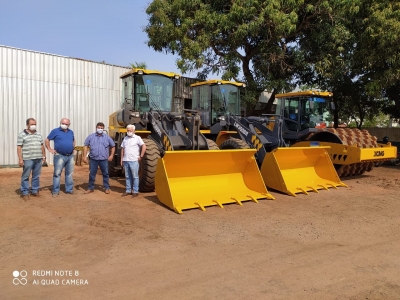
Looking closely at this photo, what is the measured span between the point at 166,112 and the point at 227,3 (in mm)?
7669

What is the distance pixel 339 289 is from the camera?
3.40 m

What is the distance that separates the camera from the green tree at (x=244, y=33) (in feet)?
44.1

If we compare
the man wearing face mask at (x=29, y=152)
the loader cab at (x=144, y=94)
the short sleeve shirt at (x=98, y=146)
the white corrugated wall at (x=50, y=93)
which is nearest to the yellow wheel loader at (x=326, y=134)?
the loader cab at (x=144, y=94)

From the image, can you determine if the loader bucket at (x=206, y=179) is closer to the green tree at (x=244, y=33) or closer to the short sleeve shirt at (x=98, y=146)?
the short sleeve shirt at (x=98, y=146)

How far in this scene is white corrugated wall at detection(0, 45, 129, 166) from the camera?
1145 centimetres

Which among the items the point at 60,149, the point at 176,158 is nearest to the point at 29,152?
the point at 60,149

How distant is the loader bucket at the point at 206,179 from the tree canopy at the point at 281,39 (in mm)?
7591

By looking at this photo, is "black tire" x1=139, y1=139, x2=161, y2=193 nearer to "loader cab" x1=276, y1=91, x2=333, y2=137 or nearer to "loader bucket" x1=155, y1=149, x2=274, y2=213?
"loader bucket" x1=155, y1=149, x2=274, y2=213

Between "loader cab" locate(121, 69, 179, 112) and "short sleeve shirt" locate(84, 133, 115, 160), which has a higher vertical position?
"loader cab" locate(121, 69, 179, 112)

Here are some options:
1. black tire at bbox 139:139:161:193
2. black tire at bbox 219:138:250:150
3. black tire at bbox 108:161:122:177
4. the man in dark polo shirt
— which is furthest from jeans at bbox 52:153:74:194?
black tire at bbox 219:138:250:150

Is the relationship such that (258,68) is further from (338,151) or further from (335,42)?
(338,151)

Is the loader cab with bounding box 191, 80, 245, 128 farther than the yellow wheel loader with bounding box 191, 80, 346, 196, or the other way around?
the loader cab with bounding box 191, 80, 245, 128

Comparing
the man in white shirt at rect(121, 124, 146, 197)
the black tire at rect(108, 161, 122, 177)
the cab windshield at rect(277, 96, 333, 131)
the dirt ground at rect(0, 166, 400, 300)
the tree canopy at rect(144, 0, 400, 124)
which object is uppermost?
the tree canopy at rect(144, 0, 400, 124)

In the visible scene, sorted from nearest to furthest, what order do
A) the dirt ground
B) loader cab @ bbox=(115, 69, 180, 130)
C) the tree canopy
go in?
the dirt ground → loader cab @ bbox=(115, 69, 180, 130) → the tree canopy
